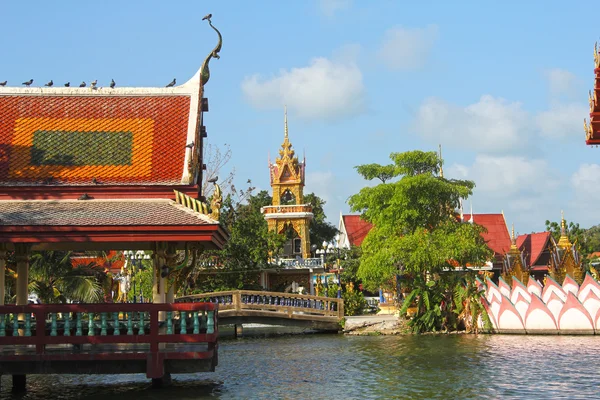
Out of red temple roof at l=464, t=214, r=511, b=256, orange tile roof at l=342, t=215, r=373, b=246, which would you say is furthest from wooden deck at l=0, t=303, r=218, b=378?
orange tile roof at l=342, t=215, r=373, b=246

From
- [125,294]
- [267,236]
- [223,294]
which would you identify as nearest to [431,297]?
[223,294]

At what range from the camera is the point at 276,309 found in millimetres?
33531

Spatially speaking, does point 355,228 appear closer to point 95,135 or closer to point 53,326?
point 95,135

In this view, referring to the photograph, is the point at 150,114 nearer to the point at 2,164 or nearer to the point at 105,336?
the point at 2,164

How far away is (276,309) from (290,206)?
2268 cm

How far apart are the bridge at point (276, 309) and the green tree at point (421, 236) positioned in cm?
Answer: 216

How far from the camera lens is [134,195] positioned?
55.1ft

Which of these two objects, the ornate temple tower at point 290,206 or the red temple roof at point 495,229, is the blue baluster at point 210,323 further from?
the red temple roof at point 495,229

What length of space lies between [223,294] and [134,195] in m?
17.2

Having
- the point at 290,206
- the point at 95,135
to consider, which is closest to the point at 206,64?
the point at 95,135

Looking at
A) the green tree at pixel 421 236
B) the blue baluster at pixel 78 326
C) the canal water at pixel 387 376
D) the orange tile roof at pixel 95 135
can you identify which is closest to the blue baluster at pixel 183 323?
the canal water at pixel 387 376

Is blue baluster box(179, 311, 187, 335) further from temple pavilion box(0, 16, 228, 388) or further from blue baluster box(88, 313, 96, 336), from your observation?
blue baluster box(88, 313, 96, 336)

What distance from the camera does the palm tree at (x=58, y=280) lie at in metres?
23.4

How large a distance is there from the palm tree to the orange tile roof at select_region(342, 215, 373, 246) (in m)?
35.5
